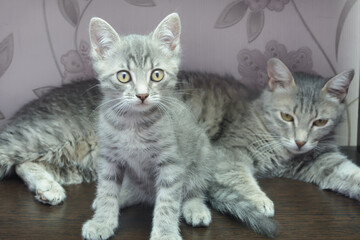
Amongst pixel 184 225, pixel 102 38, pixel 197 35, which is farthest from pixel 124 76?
pixel 197 35

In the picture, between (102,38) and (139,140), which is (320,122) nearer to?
(139,140)

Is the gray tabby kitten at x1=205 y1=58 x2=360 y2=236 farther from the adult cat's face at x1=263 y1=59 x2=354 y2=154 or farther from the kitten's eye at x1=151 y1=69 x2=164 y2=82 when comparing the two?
the kitten's eye at x1=151 y1=69 x2=164 y2=82

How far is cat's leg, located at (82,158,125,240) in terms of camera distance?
1.01 m

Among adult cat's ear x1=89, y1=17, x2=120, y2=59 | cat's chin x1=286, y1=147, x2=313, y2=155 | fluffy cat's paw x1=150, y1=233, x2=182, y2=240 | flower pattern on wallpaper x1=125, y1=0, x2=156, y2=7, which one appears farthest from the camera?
flower pattern on wallpaper x1=125, y1=0, x2=156, y2=7

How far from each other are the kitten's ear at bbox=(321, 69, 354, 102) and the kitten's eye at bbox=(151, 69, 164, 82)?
746 mm

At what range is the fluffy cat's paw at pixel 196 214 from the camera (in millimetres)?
1101

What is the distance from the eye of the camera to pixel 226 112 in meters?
1.66

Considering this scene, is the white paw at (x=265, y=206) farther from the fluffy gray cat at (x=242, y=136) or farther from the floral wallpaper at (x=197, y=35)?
the floral wallpaper at (x=197, y=35)

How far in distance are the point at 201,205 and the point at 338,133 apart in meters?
0.96

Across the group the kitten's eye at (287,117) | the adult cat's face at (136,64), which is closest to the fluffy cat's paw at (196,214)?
the adult cat's face at (136,64)

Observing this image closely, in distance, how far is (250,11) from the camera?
5.47ft

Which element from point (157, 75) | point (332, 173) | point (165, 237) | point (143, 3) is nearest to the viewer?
point (165, 237)

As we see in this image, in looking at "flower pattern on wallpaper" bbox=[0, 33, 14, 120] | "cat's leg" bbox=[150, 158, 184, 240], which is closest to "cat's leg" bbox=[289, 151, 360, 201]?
"cat's leg" bbox=[150, 158, 184, 240]

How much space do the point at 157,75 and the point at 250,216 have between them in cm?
50
